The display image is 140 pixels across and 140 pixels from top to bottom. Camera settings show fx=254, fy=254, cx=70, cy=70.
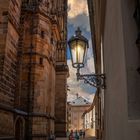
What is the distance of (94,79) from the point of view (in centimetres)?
490

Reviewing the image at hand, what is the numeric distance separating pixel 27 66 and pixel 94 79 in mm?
13705

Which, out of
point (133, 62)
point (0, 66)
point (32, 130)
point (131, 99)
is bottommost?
point (32, 130)

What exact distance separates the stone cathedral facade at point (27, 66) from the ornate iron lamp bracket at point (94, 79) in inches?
292

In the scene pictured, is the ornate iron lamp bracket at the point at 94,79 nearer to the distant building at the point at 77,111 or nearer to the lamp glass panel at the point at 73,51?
the lamp glass panel at the point at 73,51

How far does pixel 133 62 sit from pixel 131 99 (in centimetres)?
24

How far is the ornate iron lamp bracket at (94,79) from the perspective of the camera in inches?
183

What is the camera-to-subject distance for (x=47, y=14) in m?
A: 19.9

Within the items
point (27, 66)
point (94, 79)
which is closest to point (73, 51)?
point (94, 79)

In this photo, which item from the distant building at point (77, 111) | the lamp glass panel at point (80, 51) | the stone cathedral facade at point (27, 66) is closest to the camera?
the lamp glass panel at point (80, 51)

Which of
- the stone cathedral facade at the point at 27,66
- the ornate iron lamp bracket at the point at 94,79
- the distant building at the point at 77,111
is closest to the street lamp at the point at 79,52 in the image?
the ornate iron lamp bracket at the point at 94,79

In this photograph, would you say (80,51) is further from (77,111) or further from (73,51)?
(77,111)

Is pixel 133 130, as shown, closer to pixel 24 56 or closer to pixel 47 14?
pixel 24 56

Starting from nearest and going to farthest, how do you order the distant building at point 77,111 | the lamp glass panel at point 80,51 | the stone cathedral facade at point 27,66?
the lamp glass panel at point 80,51
the stone cathedral facade at point 27,66
the distant building at point 77,111

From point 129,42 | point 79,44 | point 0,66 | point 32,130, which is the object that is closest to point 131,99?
point 129,42
